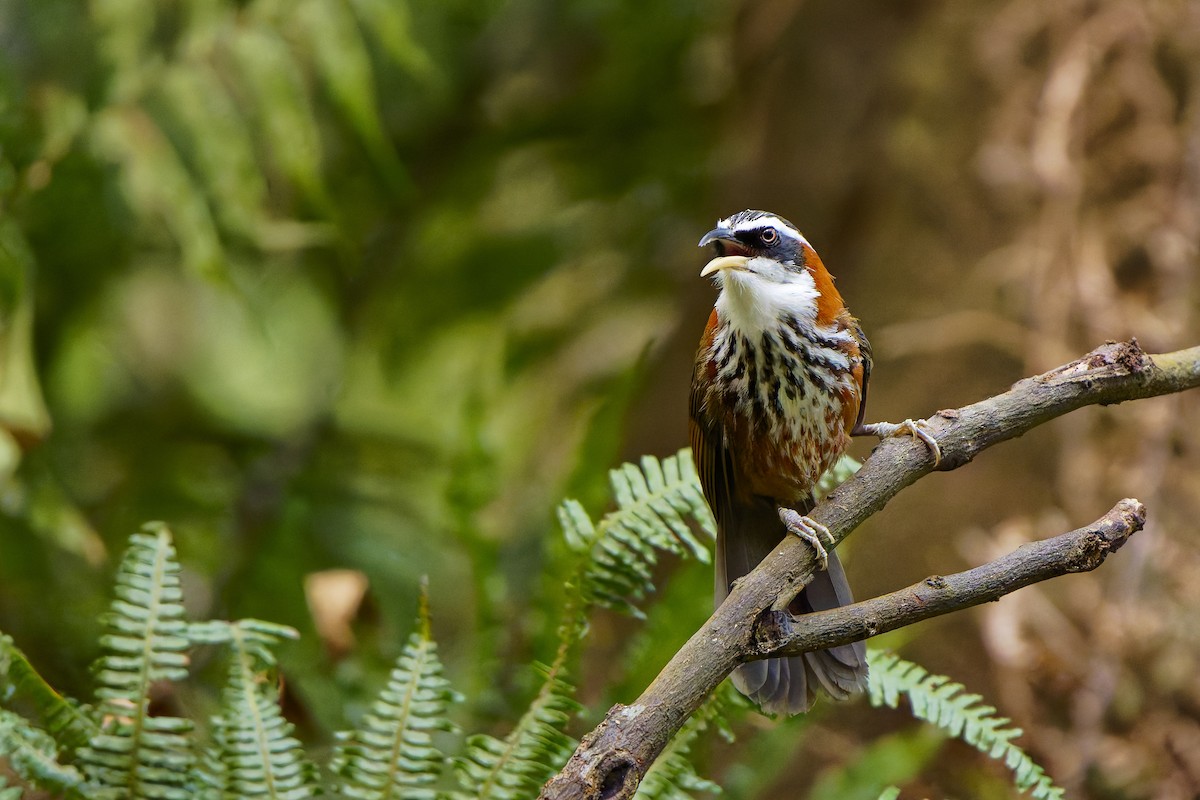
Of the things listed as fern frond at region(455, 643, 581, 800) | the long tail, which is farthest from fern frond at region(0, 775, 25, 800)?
the long tail

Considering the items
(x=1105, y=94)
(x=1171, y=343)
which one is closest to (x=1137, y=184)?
(x=1105, y=94)

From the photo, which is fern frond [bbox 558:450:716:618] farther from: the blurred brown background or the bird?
the blurred brown background

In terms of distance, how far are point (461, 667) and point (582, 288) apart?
1.97 metres

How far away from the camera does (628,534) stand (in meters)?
1.93

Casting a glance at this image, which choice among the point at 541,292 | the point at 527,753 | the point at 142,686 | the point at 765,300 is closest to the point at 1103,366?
the point at 765,300

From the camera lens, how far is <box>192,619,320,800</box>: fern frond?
1.78 metres

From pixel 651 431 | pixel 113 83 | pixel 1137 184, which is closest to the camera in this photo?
pixel 113 83

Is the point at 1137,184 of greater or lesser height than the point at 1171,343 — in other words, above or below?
above

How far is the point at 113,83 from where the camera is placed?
2912mm

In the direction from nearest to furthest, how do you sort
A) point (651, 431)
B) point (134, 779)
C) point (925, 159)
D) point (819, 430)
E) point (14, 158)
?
point (134, 779)
point (819, 430)
point (14, 158)
point (925, 159)
point (651, 431)

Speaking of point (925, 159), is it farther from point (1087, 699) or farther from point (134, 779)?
point (134, 779)

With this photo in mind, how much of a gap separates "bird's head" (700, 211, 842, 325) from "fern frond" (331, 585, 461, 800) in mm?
724

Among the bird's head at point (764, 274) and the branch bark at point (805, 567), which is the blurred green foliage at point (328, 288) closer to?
the bird's head at point (764, 274)

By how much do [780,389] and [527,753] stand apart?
0.74m
